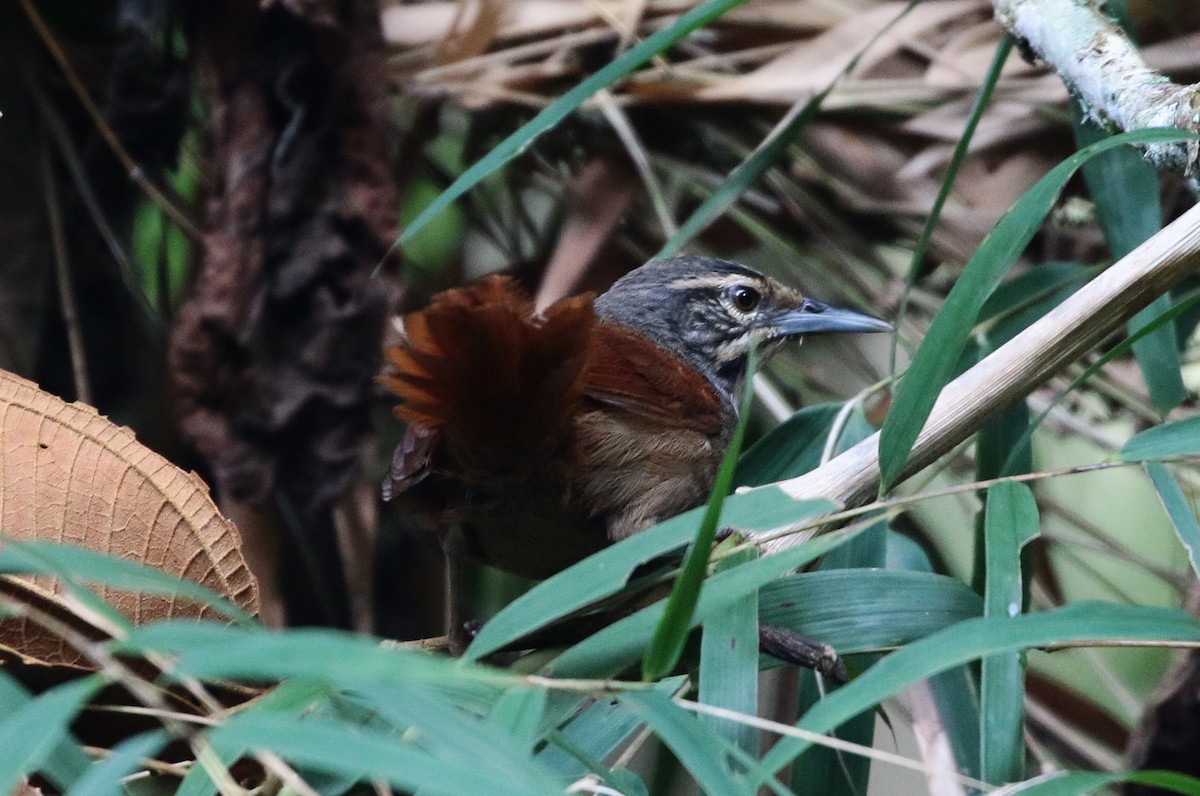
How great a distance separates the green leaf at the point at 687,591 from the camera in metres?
1.00

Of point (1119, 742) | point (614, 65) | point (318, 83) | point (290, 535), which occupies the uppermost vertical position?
point (318, 83)

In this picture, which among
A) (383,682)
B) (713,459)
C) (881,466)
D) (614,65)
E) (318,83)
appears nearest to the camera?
(383,682)


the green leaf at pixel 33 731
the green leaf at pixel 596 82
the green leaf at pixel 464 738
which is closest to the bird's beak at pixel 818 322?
the green leaf at pixel 596 82

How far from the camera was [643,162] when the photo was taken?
8.96ft

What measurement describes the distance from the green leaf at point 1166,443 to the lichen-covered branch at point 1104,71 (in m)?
0.38

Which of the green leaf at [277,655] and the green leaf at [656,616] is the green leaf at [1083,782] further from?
the green leaf at [277,655]

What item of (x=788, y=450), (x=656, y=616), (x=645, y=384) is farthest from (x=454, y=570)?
(x=656, y=616)

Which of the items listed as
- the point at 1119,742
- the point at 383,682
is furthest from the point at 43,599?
the point at 1119,742

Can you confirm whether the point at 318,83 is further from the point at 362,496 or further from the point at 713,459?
the point at 713,459

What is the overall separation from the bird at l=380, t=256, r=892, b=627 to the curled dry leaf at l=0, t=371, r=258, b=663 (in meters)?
0.27

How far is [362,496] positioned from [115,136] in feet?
3.20

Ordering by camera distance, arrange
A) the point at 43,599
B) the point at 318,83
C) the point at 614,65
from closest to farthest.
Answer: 1. the point at 43,599
2. the point at 614,65
3. the point at 318,83

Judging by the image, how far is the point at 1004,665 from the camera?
1206 millimetres

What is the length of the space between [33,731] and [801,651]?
76cm
